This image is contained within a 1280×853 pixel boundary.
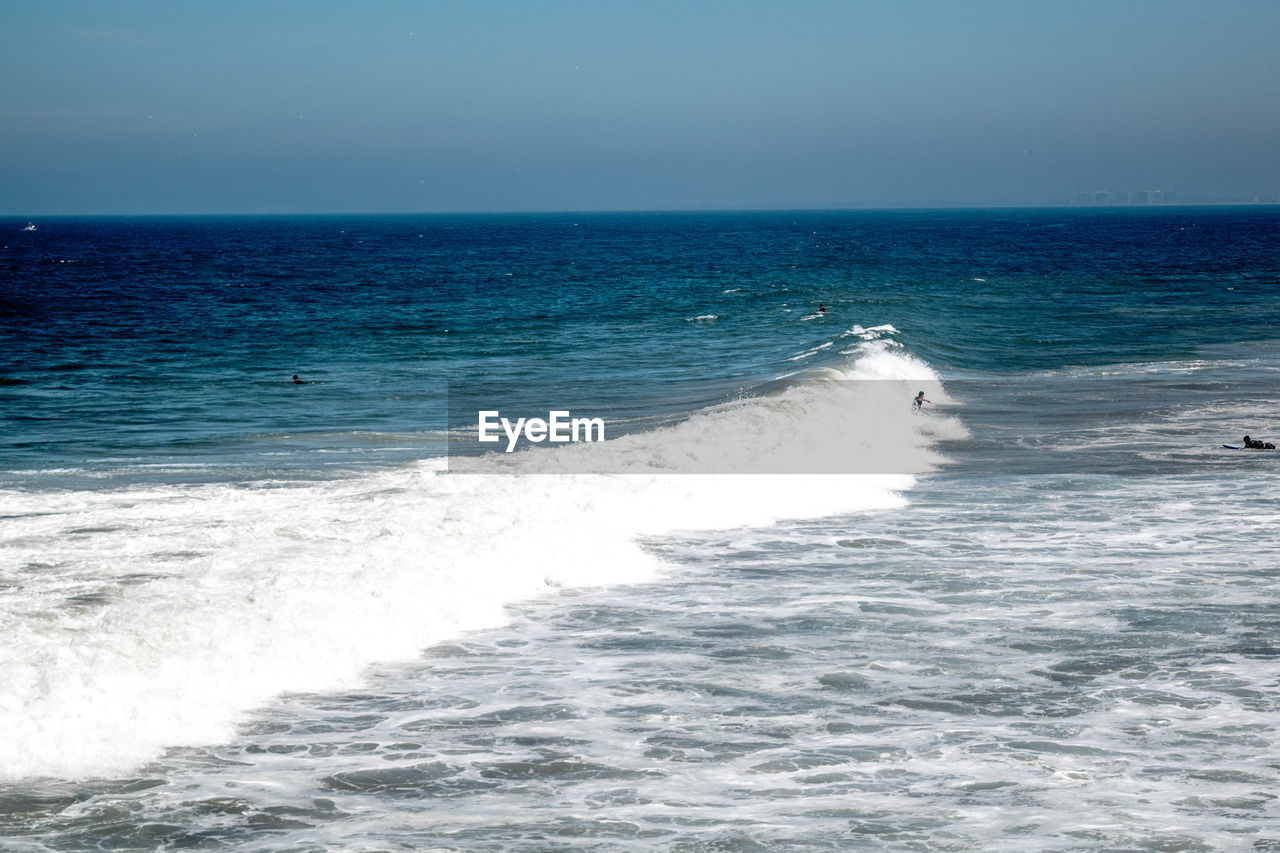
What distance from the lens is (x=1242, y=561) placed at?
1328cm

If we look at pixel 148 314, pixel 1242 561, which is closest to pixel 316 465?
pixel 1242 561

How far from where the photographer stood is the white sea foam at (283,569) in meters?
8.88

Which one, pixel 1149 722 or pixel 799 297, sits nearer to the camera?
pixel 1149 722

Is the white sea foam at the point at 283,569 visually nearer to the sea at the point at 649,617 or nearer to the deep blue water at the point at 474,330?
the sea at the point at 649,617

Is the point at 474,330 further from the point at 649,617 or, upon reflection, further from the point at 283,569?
the point at 649,617

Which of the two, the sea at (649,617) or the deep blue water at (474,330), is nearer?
the sea at (649,617)

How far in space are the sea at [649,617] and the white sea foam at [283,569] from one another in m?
0.05

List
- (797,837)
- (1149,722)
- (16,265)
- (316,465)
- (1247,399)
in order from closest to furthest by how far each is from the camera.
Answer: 1. (797,837)
2. (1149,722)
3. (316,465)
4. (1247,399)
5. (16,265)

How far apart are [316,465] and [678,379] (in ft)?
44.8

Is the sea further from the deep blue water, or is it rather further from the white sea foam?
the deep blue water

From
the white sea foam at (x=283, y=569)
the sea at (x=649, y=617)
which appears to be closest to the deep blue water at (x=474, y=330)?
the sea at (x=649, y=617)

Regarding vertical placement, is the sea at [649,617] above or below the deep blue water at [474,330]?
below

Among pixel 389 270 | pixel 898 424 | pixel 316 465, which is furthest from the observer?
pixel 389 270

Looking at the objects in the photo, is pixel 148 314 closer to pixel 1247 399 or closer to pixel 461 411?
pixel 461 411
